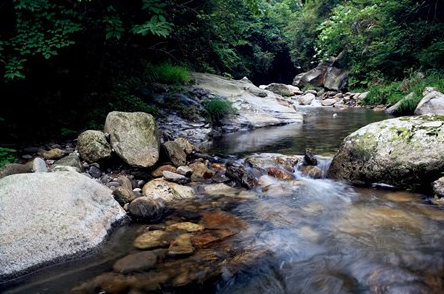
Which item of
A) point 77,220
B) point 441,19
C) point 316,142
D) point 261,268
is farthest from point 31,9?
point 441,19

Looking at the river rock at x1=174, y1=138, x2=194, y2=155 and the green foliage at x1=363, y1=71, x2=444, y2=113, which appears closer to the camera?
the river rock at x1=174, y1=138, x2=194, y2=155

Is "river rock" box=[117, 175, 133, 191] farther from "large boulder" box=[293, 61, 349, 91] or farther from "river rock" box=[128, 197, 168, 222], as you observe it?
"large boulder" box=[293, 61, 349, 91]

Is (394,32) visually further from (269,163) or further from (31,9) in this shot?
(31,9)

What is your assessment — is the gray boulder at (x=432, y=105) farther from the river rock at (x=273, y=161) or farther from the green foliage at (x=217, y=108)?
the river rock at (x=273, y=161)

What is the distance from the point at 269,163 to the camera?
210 inches

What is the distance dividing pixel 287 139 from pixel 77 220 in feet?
18.4

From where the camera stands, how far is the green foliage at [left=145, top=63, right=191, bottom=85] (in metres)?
8.49

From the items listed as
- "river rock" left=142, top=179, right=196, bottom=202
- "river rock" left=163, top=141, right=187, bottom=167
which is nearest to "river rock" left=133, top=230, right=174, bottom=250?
"river rock" left=142, top=179, right=196, bottom=202

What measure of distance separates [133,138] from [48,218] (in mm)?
2021

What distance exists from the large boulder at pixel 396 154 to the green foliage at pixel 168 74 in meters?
5.53

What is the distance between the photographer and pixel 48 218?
2721mm

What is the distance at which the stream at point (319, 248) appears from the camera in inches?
95.1

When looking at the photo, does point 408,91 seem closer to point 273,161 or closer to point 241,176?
point 273,161

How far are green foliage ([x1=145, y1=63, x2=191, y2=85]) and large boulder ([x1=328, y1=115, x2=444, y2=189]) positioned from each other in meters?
5.53
